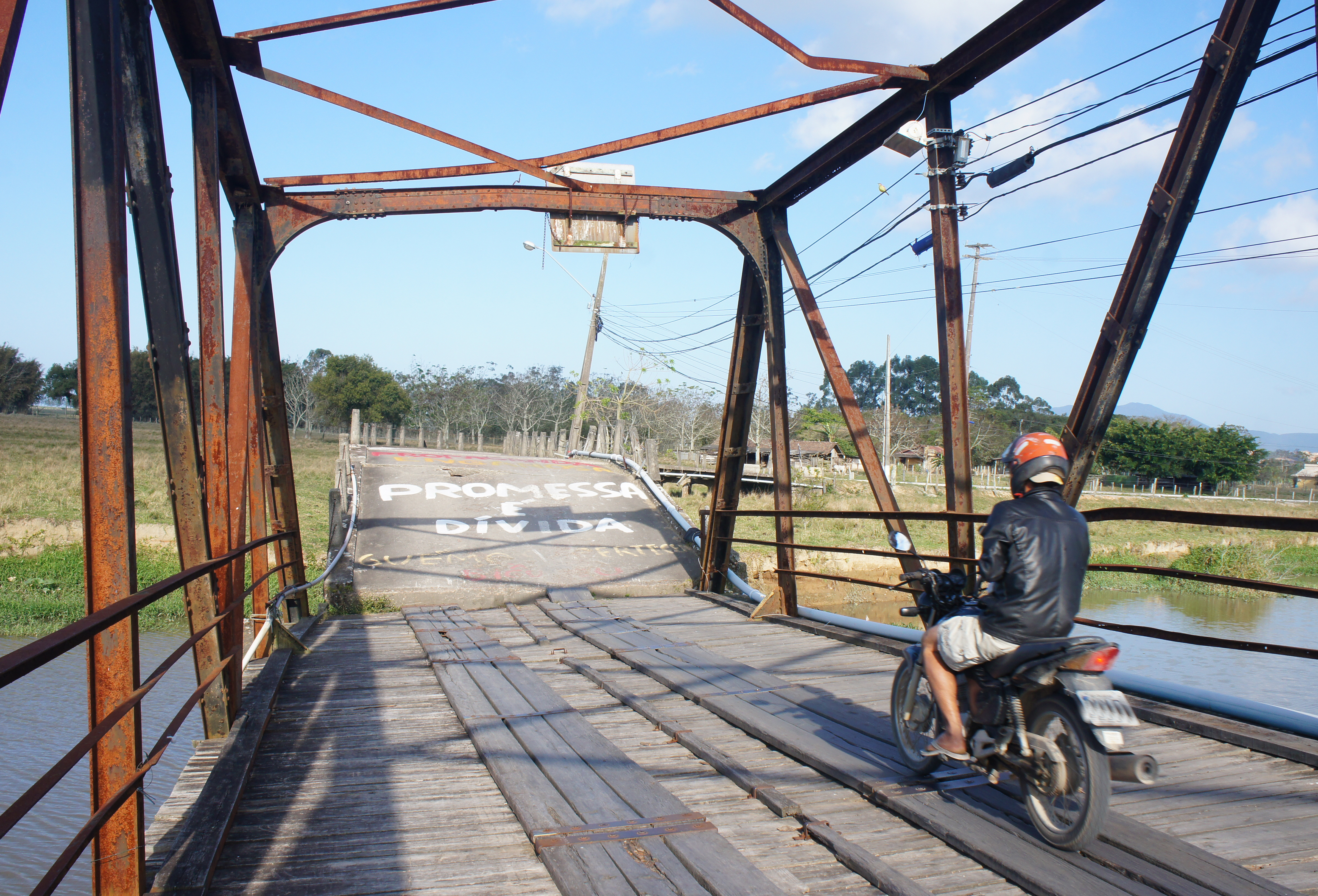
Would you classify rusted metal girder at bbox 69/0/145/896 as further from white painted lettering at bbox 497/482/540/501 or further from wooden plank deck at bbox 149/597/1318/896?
white painted lettering at bbox 497/482/540/501

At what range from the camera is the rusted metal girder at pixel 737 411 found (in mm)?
10609

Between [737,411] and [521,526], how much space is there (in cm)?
509

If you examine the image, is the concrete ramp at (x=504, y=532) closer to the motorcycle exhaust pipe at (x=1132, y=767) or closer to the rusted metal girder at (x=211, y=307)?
the rusted metal girder at (x=211, y=307)

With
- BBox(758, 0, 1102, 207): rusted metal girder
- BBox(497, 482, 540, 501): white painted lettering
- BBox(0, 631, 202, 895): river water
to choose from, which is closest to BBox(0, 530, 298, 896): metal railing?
BBox(0, 631, 202, 895): river water

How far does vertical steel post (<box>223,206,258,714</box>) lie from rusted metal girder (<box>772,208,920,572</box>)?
15.4 feet

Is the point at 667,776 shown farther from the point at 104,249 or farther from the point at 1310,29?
the point at 1310,29

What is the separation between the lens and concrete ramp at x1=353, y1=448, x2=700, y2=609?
12031 millimetres

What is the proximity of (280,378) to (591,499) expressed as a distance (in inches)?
285

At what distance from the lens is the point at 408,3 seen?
700cm

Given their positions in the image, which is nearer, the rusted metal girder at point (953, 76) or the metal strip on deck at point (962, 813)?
the metal strip on deck at point (962, 813)

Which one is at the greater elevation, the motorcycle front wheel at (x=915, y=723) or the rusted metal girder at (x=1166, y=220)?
the rusted metal girder at (x=1166, y=220)

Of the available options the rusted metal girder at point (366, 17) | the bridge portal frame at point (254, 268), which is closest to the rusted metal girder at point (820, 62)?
the bridge portal frame at point (254, 268)

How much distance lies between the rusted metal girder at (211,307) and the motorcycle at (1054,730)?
14.8 ft

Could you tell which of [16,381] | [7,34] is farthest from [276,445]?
[16,381]
